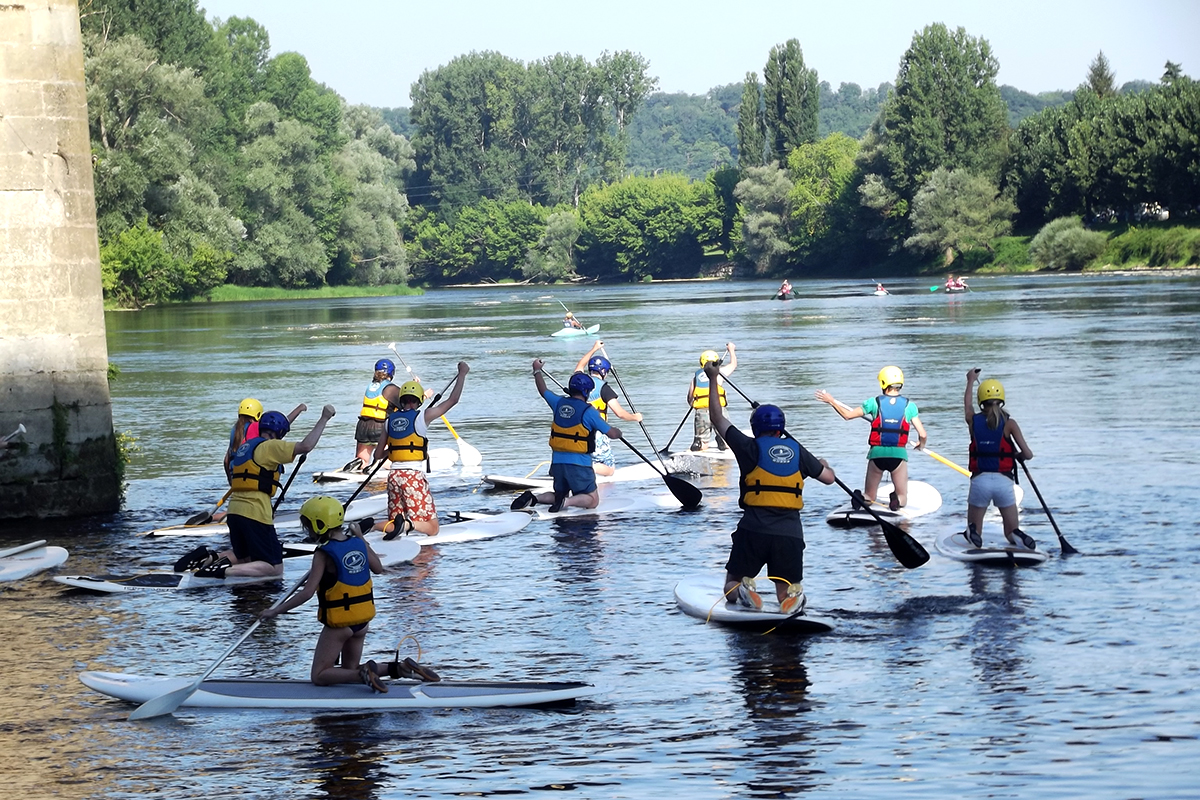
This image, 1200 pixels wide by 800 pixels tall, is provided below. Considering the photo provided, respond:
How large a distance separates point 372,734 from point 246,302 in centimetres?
9017

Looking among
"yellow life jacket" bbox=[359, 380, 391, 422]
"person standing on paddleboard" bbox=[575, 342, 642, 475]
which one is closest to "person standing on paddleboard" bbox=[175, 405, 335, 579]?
"person standing on paddleboard" bbox=[575, 342, 642, 475]

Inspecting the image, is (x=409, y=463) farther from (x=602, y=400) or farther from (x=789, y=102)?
(x=789, y=102)

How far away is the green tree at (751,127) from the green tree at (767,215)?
4.46 ft

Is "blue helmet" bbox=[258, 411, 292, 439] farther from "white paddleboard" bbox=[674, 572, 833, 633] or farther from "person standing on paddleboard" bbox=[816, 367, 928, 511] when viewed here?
"person standing on paddleboard" bbox=[816, 367, 928, 511]

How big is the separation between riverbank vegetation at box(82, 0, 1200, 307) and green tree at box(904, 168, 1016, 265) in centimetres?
20

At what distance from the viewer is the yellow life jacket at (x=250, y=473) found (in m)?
13.1

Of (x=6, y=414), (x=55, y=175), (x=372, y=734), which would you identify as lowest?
(x=372, y=734)

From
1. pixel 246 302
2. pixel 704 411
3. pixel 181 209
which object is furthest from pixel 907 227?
pixel 704 411

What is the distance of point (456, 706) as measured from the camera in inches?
386

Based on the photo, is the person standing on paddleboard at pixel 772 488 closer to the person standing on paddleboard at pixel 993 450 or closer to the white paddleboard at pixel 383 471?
the person standing on paddleboard at pixel 993 450

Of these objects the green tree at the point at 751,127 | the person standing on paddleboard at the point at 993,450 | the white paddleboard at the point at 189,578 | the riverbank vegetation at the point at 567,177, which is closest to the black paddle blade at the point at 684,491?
the white paddleboard at the point at 189,578

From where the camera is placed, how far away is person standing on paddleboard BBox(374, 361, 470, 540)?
14.9 meters

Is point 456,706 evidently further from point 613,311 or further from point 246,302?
point 246,302

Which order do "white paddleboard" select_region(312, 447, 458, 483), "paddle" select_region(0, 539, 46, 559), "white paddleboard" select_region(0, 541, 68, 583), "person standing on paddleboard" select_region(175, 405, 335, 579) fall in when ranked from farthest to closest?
"white paddleboard" select_region(312, 447, 458, 483), "paddle" select_region(0, 539, 46, 559), "white paddleboard" select_region(0, 541, 68, 583), "person standing on paddleboard" select_region(175, 405, 335, 579)
